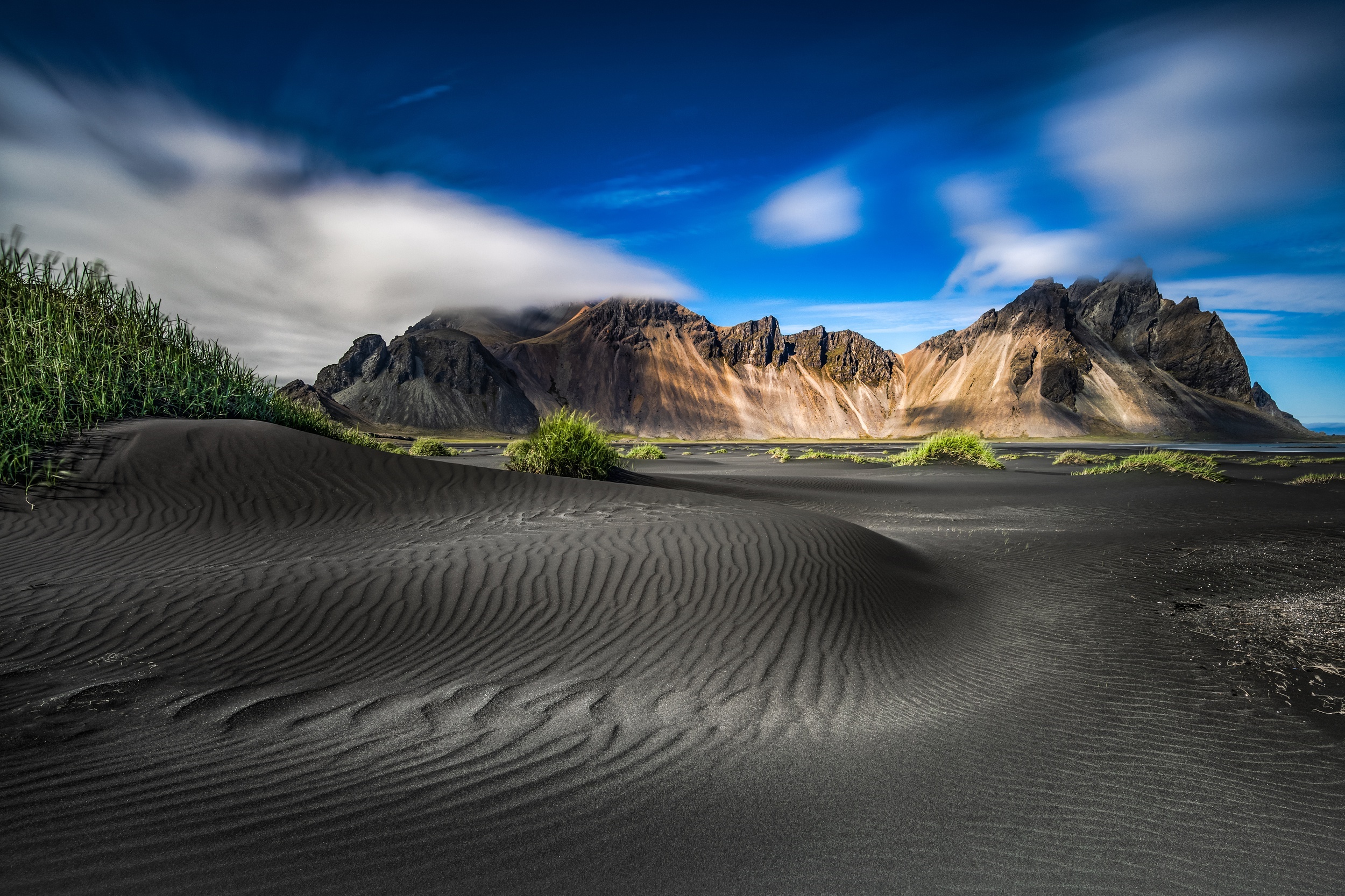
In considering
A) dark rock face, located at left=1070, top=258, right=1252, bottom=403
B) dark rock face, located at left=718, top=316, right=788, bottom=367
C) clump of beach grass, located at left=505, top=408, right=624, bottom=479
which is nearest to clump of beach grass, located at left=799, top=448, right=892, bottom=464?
clump of beach grass, located at left=505, top=408, right=624, bottom=479

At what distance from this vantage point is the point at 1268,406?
138250mm

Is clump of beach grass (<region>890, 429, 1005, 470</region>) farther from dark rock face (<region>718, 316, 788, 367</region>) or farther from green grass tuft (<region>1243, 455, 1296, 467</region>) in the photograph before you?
dark rock face (<region>718, 316, 788, 367</region>)

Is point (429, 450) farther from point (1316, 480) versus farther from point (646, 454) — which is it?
point (1316, 480)

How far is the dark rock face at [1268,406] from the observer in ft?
406

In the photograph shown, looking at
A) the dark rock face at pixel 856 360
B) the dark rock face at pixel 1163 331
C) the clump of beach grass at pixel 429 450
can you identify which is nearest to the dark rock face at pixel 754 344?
the dark rock face at pixel 856 360

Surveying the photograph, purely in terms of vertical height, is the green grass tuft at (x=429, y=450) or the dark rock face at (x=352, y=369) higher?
the dark rock face at (x=352, y=369)

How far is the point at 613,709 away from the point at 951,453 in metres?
20.8

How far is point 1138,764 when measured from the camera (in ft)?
9.86

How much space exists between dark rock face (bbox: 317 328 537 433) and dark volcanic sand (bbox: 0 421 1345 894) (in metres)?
87.0

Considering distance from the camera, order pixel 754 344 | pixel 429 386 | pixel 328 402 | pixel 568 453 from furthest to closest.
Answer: pixel 754 344
pixel 429 386
pixel 328 402
pixel 568 453

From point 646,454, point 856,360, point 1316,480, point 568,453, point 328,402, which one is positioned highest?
point 856,360

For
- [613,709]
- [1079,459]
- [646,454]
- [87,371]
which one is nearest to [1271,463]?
[1079,459]

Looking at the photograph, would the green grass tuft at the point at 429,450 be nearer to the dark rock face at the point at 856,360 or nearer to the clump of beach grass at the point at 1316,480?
the clump of beach grass at the point at 1316,480

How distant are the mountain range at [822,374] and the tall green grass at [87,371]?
3090 inches
